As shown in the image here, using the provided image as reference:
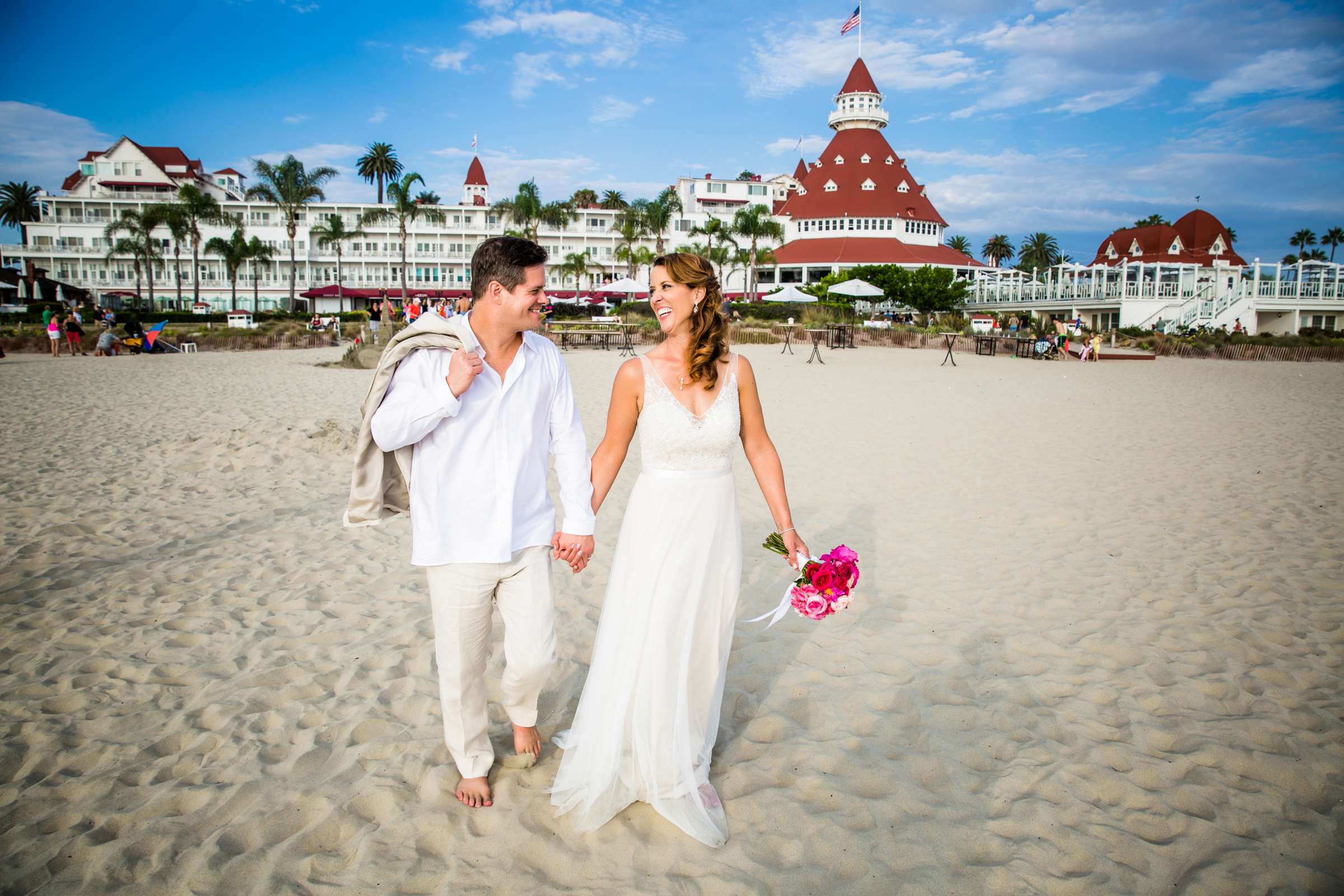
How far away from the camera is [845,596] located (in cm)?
282

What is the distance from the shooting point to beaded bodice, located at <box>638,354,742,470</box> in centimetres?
269

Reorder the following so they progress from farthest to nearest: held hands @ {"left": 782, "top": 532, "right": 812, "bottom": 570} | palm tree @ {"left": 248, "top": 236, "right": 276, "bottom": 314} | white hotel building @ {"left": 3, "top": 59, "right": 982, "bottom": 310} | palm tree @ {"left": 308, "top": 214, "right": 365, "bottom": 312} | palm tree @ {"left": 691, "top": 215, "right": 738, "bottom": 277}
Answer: white hotel building @ {"left": 3, "top": 59, "right": 982, "bottom": 310}
palm tree @ {"left": 308, "top": 214, "right": 365, "bottom": 312}
palm tree @ {"left": 248, "top": 236, "right": 276, "bottom": 314}
palm tree @ {"left": 691, "top": 215, "right": 738, "bottom": 277}
held hands @ {"left": 782, "top": 532, "right": 812, "bottom": 570}

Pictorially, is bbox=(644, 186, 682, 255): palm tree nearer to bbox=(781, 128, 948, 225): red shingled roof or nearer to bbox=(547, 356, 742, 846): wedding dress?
bbox=(781, 128, 948, 225): red shingled roof

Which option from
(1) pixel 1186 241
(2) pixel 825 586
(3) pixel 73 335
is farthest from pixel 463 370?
(1) pixel 1186 241

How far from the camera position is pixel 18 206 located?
212 ft

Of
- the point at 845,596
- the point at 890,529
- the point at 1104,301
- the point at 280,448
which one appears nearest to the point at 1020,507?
the point at 890,529

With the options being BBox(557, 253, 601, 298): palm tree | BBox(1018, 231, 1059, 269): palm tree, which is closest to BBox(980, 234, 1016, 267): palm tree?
BBox(1018, 231, 1059, 269): palm tree

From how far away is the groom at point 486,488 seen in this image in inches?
100.0

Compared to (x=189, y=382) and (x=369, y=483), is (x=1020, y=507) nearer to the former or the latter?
(x=369, y=483)

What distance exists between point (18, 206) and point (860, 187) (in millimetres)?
74343

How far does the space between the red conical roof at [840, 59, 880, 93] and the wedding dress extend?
7554 cm

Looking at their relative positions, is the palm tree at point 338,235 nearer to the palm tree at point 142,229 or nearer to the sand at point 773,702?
the palm tree at point 142,229

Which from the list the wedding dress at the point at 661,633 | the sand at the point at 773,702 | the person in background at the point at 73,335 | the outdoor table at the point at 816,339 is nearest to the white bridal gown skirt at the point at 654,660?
the wedding dress at the point at 661,633

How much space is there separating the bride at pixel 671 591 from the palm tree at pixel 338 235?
6507 cm
